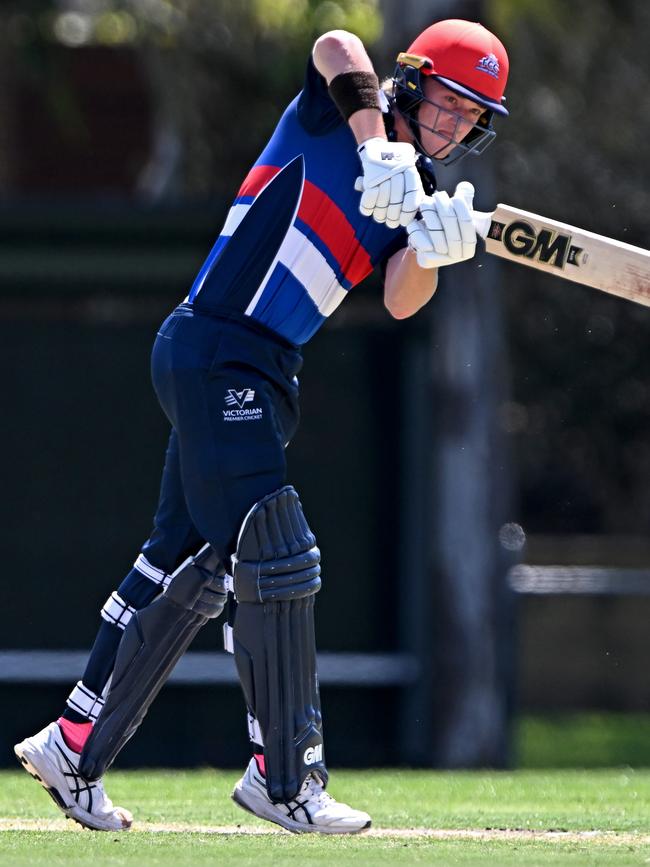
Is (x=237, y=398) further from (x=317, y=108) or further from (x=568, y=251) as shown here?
(x=568, y=251)

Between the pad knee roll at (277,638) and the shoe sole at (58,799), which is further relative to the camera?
the shoe sole at (58,799)

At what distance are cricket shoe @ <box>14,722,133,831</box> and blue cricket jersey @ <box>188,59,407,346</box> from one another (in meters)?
1.34

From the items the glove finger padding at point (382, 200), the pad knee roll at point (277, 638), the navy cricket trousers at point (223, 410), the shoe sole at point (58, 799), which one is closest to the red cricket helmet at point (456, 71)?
the glove finger padding at point (382, 200)

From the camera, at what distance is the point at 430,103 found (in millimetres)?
5340

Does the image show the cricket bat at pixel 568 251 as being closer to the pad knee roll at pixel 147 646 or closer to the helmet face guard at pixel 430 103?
the helmet face guard at pixel 430 103

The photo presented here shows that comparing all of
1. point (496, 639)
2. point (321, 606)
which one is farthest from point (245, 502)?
point (496, 639)

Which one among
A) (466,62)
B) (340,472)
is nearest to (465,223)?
(466,62)

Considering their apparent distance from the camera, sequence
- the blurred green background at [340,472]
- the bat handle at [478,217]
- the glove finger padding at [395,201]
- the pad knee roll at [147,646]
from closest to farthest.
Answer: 1. the glove finger padding at [395,201]
2. the bat handle at [478,217]
3. the pad knee roll at [147,646]
4. the blurred green background at [340,472]

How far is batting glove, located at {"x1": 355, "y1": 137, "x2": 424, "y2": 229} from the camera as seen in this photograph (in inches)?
198

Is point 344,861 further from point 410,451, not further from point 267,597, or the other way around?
point 410,451

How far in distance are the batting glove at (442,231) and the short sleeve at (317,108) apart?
36 cm

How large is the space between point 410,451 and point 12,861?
509 centimetres

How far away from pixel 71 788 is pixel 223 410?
116 centimetres

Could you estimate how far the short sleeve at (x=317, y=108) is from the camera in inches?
210
